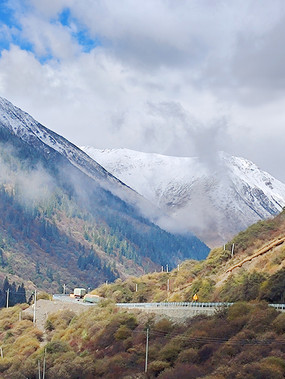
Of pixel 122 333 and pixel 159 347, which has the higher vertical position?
pixel 122 333

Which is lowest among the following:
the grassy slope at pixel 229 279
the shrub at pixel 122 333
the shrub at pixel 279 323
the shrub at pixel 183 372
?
the shrub at pixel 183 372

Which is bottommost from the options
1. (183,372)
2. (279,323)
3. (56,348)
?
(183,372)

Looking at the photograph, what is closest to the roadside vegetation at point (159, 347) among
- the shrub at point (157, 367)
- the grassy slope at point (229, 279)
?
the shrub at point (157, 367)

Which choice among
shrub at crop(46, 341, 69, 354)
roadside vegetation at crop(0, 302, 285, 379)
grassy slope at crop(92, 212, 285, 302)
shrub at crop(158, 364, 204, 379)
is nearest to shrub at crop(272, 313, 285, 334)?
roadside vegetation at crop(0, 302, 285, 379)

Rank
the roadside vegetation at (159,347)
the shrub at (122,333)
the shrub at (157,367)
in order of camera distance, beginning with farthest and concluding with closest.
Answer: the shrub at (122,333), the shrub at (157,367), the roadside vegetation at (159,347)

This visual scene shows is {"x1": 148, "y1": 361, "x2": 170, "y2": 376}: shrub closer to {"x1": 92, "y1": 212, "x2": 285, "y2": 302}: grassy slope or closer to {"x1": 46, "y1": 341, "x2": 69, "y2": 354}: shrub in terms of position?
{"x1": 92, "y1": 212, "x2": 285, "y2": 302}: grassy slope

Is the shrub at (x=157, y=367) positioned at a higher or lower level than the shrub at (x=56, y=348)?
lower

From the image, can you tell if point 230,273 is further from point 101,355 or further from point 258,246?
point 101,355

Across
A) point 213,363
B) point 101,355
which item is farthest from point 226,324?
point 101,355

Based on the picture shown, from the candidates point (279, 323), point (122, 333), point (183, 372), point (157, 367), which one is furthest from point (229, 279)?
point (183, 372)

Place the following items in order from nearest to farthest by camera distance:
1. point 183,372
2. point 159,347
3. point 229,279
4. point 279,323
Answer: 1. point 183,372
2. point 279,323
3. point 159,347
4. point 229,279

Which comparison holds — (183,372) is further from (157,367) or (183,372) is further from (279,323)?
(279,323)

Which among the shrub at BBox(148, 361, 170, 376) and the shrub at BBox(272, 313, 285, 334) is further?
the shrub at BBox(148, 361, 170, 376)

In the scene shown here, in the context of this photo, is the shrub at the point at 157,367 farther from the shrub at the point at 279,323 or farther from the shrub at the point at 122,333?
the shrub at the point at 122,333
